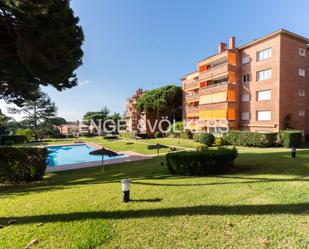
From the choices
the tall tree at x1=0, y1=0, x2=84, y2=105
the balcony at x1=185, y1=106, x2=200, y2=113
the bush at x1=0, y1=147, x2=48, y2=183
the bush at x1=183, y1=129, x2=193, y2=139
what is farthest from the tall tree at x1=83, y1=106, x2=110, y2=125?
the bush at x1=0, y1=147, x2=48, y2=183

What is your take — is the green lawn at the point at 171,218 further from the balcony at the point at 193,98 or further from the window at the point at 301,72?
the balcony at the point at 193,98

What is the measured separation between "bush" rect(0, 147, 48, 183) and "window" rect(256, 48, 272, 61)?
1075 inches

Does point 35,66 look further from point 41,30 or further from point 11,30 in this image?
point 11,30

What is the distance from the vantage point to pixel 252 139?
24.7 meters

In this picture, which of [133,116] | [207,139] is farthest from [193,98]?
[133,116]

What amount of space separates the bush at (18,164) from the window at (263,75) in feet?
87.2

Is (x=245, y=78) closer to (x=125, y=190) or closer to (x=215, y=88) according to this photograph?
(x=215, y=88)

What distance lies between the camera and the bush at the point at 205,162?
9.14 meters

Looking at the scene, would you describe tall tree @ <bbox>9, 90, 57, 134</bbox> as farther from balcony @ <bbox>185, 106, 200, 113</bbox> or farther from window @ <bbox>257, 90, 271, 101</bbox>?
window @ <bbox>257, 90, 271, 101</bbox>

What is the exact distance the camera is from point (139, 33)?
25.1m

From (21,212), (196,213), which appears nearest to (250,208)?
(196,213)

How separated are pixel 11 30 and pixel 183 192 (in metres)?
12.1

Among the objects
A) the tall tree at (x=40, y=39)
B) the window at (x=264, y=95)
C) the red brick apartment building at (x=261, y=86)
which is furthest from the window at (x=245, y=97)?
the tall tree at (x=40, y=39)

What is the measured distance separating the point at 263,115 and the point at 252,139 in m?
4.76
